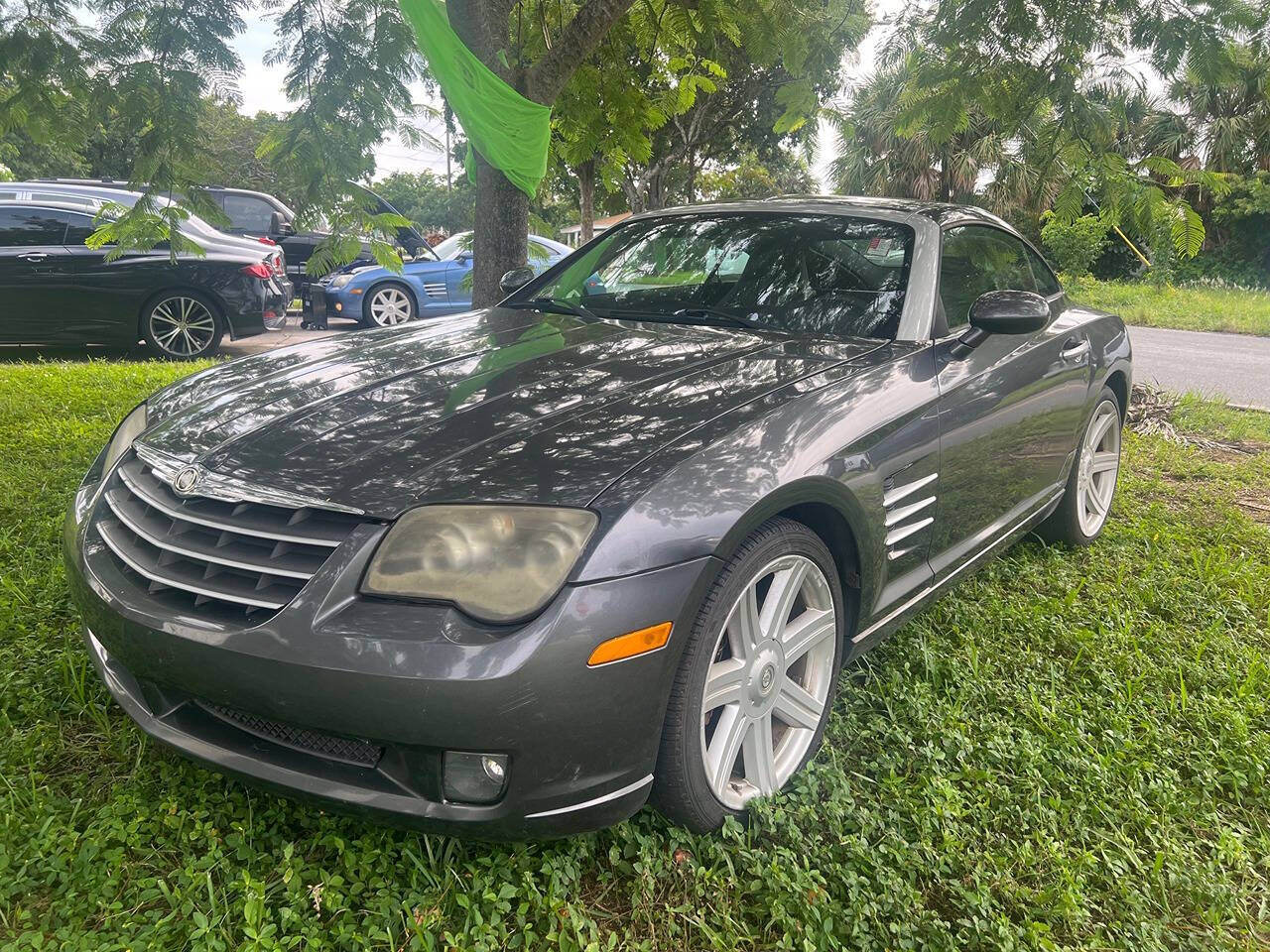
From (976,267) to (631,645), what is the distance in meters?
2.38

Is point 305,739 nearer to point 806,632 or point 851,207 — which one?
point 806,632

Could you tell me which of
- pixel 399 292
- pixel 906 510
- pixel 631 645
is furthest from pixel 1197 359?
pixel 631 645

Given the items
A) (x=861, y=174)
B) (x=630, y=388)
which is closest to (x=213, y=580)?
(x=630, y=388)

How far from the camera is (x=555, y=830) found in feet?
5.82

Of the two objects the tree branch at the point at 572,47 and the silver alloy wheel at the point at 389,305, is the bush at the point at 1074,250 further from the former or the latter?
the tree branch at the point at 572,47

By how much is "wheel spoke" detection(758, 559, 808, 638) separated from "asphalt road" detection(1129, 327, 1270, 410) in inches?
289

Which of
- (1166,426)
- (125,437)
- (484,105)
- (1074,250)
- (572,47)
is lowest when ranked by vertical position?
(1166,426)

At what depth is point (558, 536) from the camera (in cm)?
175

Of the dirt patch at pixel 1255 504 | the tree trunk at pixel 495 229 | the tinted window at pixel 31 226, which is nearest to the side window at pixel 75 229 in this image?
the tinted window at pixel 31 226

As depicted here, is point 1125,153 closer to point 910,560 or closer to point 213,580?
point 910,560

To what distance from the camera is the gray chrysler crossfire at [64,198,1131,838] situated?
5.56ft

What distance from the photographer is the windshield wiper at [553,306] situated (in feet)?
10.7

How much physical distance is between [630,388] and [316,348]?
122 centimetres

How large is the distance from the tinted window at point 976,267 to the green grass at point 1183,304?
10.7 metres
